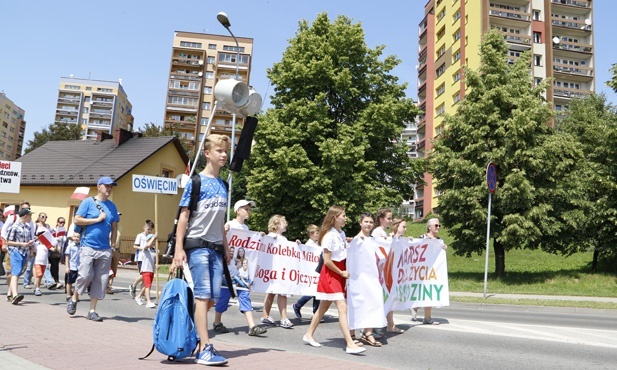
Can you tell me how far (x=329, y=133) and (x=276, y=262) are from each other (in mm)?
19514

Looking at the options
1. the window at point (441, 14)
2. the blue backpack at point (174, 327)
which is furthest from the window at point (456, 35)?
the blue backpack at point (174, 327)

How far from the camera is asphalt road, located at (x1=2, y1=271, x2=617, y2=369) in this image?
640 cm

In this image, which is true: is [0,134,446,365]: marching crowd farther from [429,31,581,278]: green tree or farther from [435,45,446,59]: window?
[435,45,446,59]: window

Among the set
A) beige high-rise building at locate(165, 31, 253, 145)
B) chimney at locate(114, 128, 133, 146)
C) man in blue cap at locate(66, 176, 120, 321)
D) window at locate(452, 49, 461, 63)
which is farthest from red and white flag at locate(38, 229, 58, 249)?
beige high-rise building at locate(165, 31, 253, 145)

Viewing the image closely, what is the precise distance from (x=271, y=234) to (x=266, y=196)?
18.1 meters

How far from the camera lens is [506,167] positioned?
22.6 meters

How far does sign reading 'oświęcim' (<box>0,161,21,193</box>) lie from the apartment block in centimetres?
3745

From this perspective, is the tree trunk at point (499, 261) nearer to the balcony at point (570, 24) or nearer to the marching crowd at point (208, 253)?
the marching crowd at point (208, 253)

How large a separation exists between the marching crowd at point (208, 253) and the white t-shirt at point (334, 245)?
1 centimetres

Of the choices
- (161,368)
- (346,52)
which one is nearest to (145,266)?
(161,368)

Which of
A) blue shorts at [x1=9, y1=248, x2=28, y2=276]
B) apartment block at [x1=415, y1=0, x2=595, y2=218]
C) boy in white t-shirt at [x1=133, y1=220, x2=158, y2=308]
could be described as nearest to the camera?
blue shorts at [x1=9, y1=248, x2=28, y2=276]

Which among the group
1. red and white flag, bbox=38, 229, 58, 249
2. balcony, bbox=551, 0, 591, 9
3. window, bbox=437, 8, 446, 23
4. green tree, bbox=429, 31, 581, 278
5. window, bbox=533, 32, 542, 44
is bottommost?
Answer: red and white flag, bbox=38, 229, 58, 249

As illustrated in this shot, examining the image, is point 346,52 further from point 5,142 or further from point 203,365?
point 5,142

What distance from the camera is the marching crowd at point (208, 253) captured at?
533 centimetres
